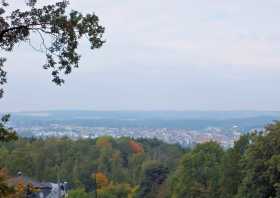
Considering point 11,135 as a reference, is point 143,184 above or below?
below

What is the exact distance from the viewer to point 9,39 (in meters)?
11.1

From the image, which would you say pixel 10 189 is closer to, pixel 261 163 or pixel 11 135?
pixel 11 135

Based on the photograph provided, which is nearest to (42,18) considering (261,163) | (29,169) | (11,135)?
(11,135)

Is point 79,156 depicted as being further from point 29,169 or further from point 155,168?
point 155,168

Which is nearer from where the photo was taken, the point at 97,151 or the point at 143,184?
the point at 143,184

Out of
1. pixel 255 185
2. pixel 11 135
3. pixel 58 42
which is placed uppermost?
pixel 58 42

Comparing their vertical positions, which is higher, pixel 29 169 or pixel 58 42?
pixel 58 42

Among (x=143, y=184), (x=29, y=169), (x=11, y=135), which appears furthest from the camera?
(x=29, y=169)

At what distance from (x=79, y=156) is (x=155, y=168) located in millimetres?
35594

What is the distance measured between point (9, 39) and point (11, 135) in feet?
4.97

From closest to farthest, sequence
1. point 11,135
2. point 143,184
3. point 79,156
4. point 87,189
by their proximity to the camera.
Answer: point 11,135 → point 143,184 → point 87,189 → point 79,156

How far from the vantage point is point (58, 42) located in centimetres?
1093

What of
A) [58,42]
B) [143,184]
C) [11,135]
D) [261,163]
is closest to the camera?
[58,42]

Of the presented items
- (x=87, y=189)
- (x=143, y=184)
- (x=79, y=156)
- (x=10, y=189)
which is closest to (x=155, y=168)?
(x=143, y=184)
